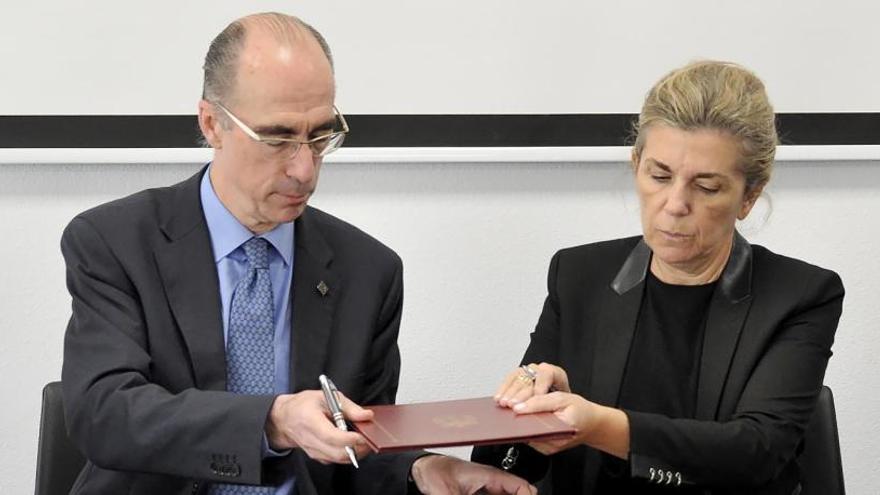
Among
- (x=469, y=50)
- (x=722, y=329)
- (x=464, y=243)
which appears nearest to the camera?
(x=722, y=329)

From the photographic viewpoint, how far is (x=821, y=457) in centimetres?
243

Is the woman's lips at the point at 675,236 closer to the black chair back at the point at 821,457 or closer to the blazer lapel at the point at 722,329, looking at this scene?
the blazer lapel at the point at 722,329

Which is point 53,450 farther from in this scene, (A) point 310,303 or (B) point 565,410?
(B) point 565,410

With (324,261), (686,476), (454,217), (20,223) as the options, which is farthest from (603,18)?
(20,223)

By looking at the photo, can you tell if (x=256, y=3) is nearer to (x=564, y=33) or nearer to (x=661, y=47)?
(x=564, y=33)

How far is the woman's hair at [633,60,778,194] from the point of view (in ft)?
7.28

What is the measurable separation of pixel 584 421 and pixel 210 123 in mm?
807

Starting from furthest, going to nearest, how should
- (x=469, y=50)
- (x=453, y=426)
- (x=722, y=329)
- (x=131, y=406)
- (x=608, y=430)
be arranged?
(x=469, y=50), (x=722, y=329), (x=608, y=430), (x=131, y=406), (x=453, y=426)

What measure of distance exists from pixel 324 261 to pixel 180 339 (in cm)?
31

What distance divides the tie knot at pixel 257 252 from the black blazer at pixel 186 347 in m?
0.07

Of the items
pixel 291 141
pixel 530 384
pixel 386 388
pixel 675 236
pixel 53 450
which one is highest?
pixel 291 141

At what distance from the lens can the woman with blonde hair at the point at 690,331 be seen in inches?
84.0

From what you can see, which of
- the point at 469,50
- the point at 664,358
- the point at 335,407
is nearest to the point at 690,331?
the point at 664,358

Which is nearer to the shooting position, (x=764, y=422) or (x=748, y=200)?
(x=764, y=422)
